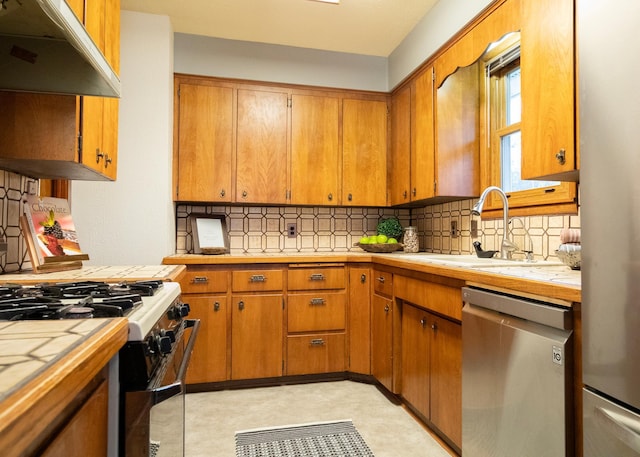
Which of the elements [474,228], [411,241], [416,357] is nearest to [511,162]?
[474,228]

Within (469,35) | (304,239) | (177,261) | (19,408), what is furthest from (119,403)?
(304,239)

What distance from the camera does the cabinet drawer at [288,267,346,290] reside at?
113 inches

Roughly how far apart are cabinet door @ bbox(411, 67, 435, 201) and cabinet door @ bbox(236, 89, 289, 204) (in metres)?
1.00

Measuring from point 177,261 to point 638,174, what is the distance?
2441 mm

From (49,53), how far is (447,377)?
201cm

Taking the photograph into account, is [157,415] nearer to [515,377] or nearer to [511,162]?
[515,377]

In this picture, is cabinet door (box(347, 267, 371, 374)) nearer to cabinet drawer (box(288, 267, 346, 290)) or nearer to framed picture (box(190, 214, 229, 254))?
cabinet drawer (box(288, 267, 346, 290))

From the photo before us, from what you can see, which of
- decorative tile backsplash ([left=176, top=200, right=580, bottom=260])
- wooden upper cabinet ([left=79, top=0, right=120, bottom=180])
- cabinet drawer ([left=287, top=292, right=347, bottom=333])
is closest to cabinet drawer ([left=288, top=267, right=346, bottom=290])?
cabinet drawer ([left=287, top=292, right=347, bottom=333])

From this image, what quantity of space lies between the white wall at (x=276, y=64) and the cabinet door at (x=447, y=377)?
7.17 feet

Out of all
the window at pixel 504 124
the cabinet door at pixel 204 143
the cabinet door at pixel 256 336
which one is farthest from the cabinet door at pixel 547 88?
the cabinet door at pixel 204 143

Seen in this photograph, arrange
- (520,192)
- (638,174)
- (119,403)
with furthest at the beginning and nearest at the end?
1. (520,192)
2. (638,174)
3. (119,403)

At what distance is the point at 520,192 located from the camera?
2.31 metres

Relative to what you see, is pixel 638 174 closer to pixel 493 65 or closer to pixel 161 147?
pixel 493 65

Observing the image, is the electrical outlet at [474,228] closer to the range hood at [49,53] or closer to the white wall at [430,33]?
the white wall at [430,33]
